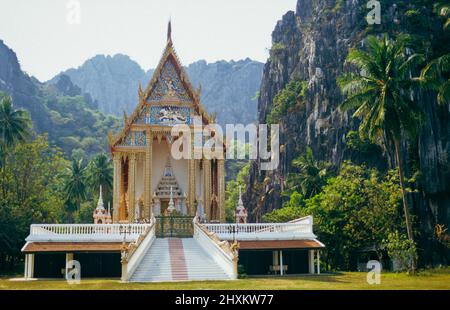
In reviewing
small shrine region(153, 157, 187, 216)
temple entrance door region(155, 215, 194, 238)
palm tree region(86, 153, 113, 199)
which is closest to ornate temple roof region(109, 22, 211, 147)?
small shrine region(153, 157, 187, 216)

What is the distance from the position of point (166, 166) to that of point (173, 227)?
8886 mm

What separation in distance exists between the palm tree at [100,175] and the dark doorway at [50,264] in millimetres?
33706

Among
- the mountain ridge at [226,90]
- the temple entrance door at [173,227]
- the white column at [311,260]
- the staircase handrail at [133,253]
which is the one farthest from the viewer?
the mountain ridge at [226,90]

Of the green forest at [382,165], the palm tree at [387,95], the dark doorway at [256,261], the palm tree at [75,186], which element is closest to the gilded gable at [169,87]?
the green forest at [382,165]

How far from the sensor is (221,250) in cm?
2509

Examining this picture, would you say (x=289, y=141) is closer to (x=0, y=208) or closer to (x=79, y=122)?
(x=0, y=208)

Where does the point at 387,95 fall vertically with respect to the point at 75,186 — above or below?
above

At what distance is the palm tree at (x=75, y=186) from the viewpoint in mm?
63062

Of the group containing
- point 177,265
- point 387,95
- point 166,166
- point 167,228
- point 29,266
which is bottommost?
point 29,266

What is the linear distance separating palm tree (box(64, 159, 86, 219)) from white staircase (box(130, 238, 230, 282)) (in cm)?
3599

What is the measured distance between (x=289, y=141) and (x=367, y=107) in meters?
38.5

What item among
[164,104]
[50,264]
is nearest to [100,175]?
[164,104]

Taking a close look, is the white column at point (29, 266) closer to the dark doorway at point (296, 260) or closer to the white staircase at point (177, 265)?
the white staircase at point (177, 265)

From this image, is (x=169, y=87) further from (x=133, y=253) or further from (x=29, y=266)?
(x=133, y=253)
